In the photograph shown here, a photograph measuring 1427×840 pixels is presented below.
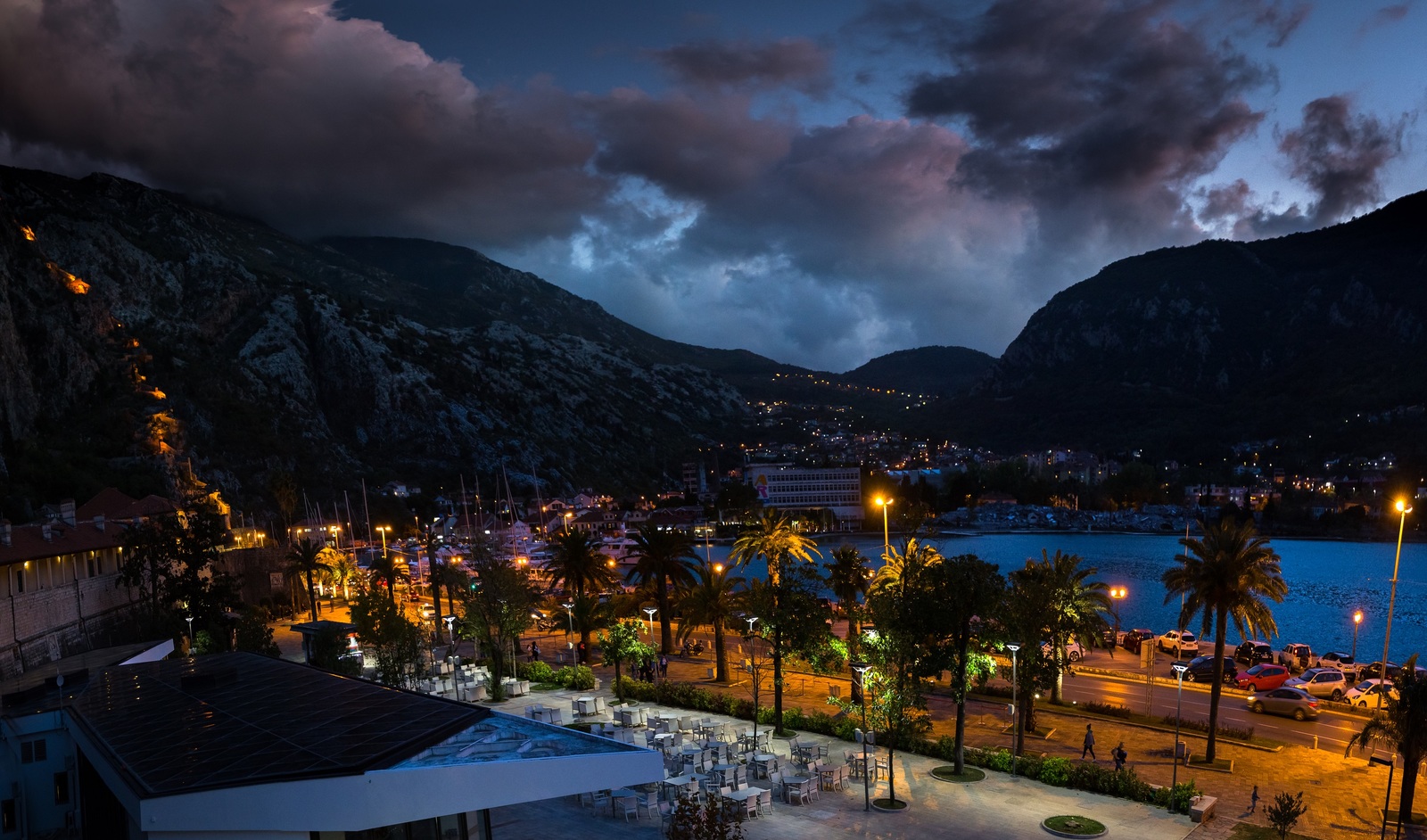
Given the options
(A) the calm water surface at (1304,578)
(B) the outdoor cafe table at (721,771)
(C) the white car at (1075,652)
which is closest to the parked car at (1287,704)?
(C) the white car at (1075,652)

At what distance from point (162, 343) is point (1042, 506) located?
139812mm

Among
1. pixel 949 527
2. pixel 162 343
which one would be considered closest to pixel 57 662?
pixel 162 343

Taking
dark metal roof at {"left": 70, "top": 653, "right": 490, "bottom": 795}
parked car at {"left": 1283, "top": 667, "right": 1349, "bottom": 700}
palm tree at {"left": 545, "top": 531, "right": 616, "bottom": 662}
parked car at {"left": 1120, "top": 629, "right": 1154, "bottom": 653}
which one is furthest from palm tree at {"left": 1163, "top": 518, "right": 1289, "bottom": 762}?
palm tree at {"left": 545, "top": 531, "right": 616, "bottom": 662}

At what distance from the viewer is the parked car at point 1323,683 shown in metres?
33.1

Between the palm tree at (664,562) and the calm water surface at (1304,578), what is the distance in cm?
3777

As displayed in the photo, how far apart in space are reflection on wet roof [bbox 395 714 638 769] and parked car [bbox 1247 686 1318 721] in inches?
962

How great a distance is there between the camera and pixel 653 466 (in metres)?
189

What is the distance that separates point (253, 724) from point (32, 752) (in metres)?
9.83

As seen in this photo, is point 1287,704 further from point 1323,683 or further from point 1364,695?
point 1323,683

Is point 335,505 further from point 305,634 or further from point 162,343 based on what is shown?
point 305,634

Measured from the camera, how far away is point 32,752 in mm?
21781

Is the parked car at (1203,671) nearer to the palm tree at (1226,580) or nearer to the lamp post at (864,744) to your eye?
the palm tree at (1226,580)

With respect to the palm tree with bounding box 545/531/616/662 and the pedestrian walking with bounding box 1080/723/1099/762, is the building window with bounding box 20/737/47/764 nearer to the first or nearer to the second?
the palm tree with bounding box 545/531/616/662

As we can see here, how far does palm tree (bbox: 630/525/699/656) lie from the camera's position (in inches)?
1618
